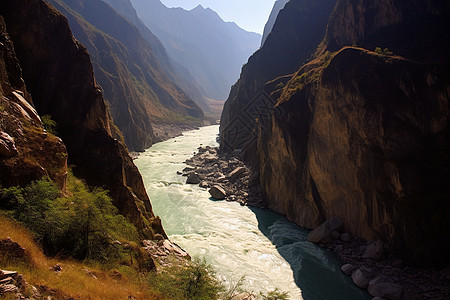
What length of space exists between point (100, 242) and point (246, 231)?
13.6 meters

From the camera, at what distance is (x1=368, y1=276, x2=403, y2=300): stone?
39.1ft

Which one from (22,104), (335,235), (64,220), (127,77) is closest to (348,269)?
(335,235)

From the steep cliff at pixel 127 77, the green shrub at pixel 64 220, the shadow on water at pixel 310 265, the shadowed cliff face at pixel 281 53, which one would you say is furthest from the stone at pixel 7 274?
the steep cliff at pixel 127 77

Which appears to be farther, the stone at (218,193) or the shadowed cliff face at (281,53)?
the shadowed cliff face at (281,53)

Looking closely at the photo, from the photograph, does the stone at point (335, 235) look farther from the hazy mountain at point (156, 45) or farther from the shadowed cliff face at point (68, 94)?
the hazy mountain at point (156, 45)

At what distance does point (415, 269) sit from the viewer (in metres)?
13.3

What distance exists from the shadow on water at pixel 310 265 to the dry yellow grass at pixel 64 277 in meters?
9.69

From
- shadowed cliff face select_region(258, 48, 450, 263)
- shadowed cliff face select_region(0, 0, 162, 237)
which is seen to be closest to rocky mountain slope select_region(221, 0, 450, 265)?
shadowed cliff face select_region(258, 48, 450, 263)

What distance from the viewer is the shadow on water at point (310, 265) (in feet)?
42.7

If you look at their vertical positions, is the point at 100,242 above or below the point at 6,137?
below

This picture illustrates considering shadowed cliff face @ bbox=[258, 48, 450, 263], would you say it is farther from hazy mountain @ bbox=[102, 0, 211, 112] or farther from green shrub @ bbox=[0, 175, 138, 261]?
hazy mountain @ bbox=[102, 0, 211, 112]

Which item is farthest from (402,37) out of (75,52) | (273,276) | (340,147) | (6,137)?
(6,137)

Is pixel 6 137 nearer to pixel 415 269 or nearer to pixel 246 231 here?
pixel 246 231

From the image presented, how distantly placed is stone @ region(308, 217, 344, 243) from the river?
0.59 metres
